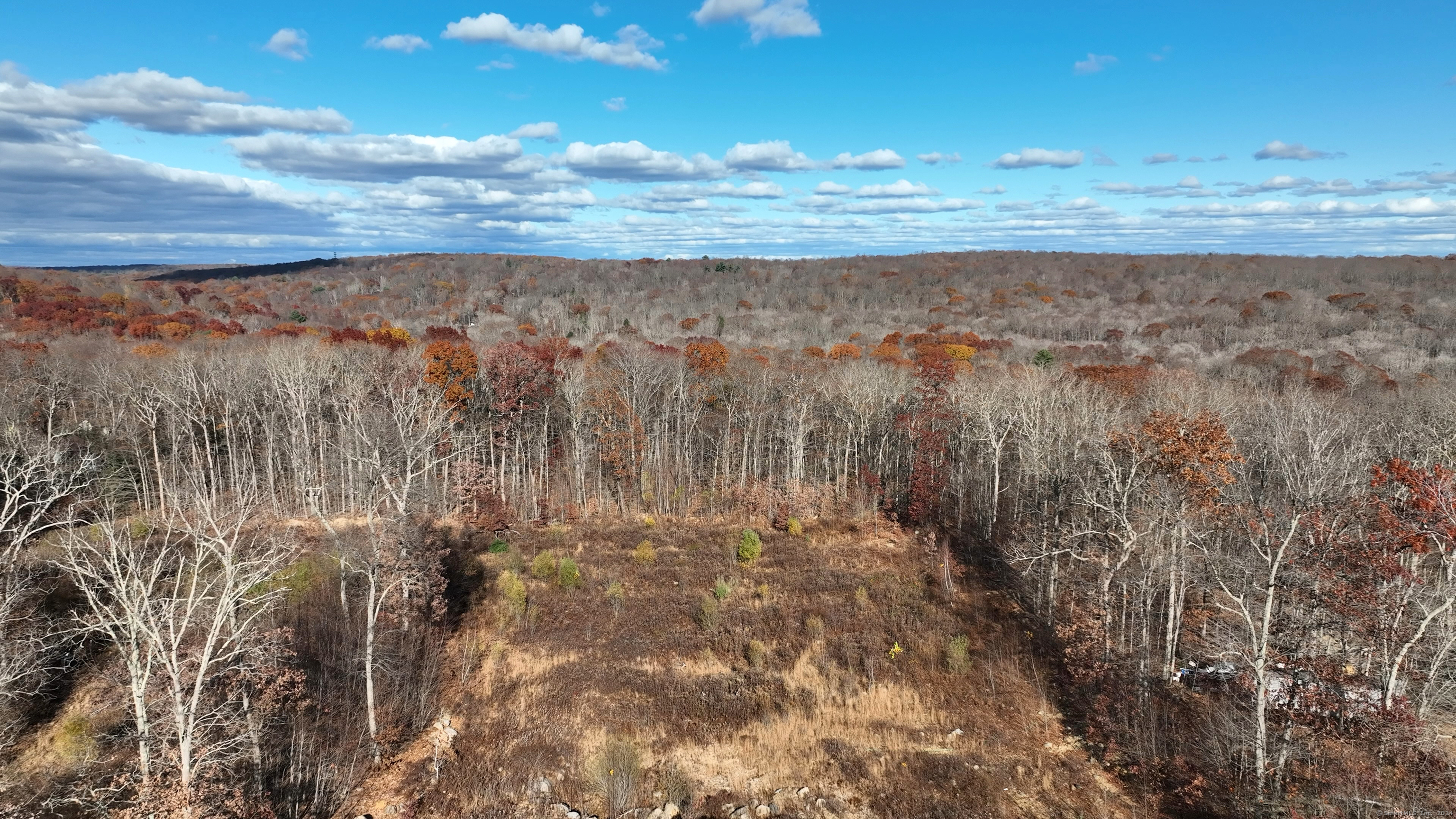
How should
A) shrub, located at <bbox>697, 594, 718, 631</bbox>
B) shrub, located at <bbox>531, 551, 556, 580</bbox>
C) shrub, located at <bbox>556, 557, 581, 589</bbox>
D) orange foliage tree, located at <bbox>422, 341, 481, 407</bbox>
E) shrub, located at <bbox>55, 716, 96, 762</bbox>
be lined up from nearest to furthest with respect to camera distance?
shrub, located at <bbox>55, 716, 96, 762</bbox>, shrub, located at <bbox>697, 594, 718, 631</bbox>, shrub, located at <bbox>556, 557, 581, 589</bbox>, shrub, located at <bbox>531, 551, 556, 580</bbox>, orange foliage tree, located at <bbox>422, 341, 481, 407</bbox>

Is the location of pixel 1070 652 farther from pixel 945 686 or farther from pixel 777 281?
pixel 777 281

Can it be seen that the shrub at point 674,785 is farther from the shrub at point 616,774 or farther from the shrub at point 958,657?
the shrub at point 958,657

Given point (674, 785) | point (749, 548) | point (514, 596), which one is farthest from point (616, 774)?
point (749, 548)

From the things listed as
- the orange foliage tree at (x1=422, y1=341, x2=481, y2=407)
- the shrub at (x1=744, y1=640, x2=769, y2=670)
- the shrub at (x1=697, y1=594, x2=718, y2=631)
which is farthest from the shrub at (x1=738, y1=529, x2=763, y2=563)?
the orange foliage tree at (x1=422, y1=341, x2=481, y2=407)

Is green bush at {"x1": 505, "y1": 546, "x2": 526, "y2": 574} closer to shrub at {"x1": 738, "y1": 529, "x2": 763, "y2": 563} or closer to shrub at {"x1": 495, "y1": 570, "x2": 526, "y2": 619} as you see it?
shrub at {"x1": 495, "y1": 570, "x2": 526, "y2": 619}

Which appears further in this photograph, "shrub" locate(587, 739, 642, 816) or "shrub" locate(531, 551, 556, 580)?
"shrub" locate(531, 551, 556, 580)

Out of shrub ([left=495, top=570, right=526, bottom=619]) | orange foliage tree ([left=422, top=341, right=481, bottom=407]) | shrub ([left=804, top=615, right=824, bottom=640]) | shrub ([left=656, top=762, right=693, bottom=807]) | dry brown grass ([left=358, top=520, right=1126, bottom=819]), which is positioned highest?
orange foliage tree ([left=422, top=341, right=481, bottom=407])
